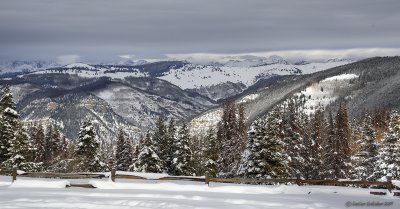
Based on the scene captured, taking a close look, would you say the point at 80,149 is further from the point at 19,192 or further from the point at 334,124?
the point at 334,124

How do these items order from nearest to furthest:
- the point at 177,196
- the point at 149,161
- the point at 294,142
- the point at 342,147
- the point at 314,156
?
the point at 177,196 < the point at 149,161 < the point at 294,142 < the point at 314,156 < the point at 342,147

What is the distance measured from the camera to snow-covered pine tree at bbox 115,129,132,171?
6121 centimetres

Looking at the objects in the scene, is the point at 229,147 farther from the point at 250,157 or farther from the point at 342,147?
the point at 250,157

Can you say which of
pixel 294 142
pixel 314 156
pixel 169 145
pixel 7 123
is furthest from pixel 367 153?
pixel 7 123

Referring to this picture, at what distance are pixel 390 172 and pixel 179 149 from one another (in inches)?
893

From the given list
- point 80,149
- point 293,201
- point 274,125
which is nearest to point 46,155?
point 80,149

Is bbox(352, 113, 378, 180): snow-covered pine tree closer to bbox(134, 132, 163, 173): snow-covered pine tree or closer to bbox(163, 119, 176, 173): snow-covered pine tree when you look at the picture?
bbox(163, 119, 176, 173): snow-covered pine tree

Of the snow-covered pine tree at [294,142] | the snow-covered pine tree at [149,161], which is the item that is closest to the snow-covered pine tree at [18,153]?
the snow-covered pine tree at [149,161]

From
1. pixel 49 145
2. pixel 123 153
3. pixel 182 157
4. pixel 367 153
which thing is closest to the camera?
pixel 182 157

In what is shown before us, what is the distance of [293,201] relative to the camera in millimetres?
25391

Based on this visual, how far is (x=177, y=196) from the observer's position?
26453mm

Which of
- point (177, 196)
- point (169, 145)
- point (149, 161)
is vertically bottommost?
point (149, 161)

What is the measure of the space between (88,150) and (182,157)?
423 inches

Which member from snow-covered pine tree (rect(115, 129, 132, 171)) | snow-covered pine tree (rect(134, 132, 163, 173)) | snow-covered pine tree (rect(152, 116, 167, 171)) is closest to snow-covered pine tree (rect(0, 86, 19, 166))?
snow-covered pine tree (rect(134, 132, 163, 173))
